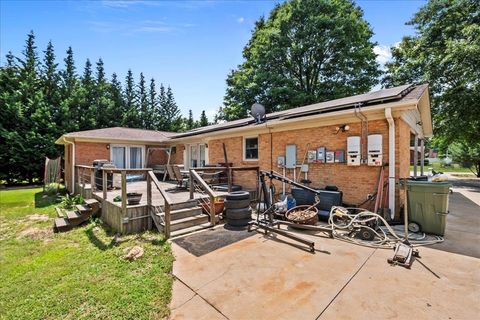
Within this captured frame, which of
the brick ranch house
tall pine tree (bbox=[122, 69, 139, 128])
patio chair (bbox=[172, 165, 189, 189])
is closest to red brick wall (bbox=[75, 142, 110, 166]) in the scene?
the brick ranch house

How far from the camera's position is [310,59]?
69.8 ft

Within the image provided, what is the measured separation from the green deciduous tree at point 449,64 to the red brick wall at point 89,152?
2028 cm

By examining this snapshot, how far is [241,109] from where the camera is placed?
22.5m

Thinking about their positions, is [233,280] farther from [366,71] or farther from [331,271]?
[366,71]

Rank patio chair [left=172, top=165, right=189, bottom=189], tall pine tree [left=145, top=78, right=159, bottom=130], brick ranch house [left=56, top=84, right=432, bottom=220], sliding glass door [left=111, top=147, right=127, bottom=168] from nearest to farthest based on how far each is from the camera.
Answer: brick ranch house [left=56, top=84, right=432, bottom=220] < patio chair [left=172, top=165, right=189, bottom=189] < sliding glass door [left=111, top=147, right=127, bottom=168] < tall pine tree [left=145, top=78, right=159, bottom=130]

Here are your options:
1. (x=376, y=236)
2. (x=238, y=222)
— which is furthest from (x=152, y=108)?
(x=376, y=236)

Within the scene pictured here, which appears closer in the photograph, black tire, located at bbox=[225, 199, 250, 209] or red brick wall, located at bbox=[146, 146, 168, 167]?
black tire, located at bbox=[225, 199, 250, 209]

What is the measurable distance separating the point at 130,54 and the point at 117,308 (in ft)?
38.3

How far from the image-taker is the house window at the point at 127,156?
13422 millimetres

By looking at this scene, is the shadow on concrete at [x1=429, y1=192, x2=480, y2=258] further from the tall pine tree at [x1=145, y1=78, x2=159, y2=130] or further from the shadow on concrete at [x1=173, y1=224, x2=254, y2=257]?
the tall pine tree at [x1=145, y1=78, x2=159, y2=130]

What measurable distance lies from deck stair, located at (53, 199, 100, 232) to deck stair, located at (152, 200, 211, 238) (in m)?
2.80

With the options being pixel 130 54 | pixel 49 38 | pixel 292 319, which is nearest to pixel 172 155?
pixel 130 54

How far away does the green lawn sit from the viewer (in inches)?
111

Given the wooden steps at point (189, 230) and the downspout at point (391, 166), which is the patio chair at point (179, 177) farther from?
the downspout at point (391, 166)
